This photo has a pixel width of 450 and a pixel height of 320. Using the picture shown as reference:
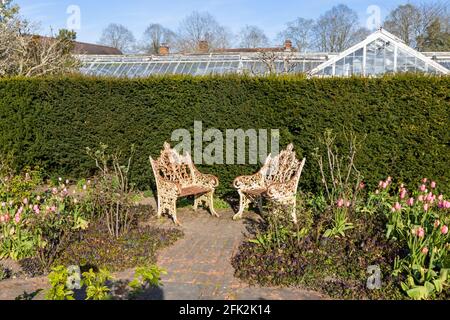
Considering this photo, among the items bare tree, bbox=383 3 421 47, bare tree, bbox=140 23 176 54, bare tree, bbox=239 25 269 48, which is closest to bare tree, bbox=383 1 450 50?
bare tree, bbox=383 3 421 47

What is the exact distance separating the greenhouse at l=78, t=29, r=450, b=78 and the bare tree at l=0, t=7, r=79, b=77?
1843 mm

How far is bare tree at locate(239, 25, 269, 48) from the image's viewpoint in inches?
1296

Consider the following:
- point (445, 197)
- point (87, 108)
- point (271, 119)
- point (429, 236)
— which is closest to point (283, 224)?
point (429, 236)

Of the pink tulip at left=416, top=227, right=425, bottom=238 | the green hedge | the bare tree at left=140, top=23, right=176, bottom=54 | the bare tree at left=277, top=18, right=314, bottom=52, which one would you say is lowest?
the pink tulip at left=416, top=227, right=425, bottom=238

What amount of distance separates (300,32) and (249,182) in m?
26.2

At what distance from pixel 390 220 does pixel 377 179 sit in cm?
189

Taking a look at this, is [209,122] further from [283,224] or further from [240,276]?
[240,276]

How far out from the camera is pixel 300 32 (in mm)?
29734

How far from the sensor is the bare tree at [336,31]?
28.8 m

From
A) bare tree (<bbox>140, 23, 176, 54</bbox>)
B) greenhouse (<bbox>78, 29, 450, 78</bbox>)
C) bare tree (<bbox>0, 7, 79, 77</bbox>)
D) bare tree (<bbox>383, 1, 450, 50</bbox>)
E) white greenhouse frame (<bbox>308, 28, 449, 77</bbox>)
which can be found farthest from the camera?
bare tree (<bbox>140, 23, 176, 54</bbox>)

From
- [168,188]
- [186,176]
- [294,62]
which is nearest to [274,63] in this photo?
[294,62]

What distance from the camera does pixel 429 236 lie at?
12.3 ft

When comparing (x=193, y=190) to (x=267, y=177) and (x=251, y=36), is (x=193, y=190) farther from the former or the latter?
(x=251, y=36)

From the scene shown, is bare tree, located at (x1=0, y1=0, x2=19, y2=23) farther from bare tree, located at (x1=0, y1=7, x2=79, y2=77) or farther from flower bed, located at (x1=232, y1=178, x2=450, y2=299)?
flower bed, located at (x1=232, y1=178, x2=450, y2=299)
